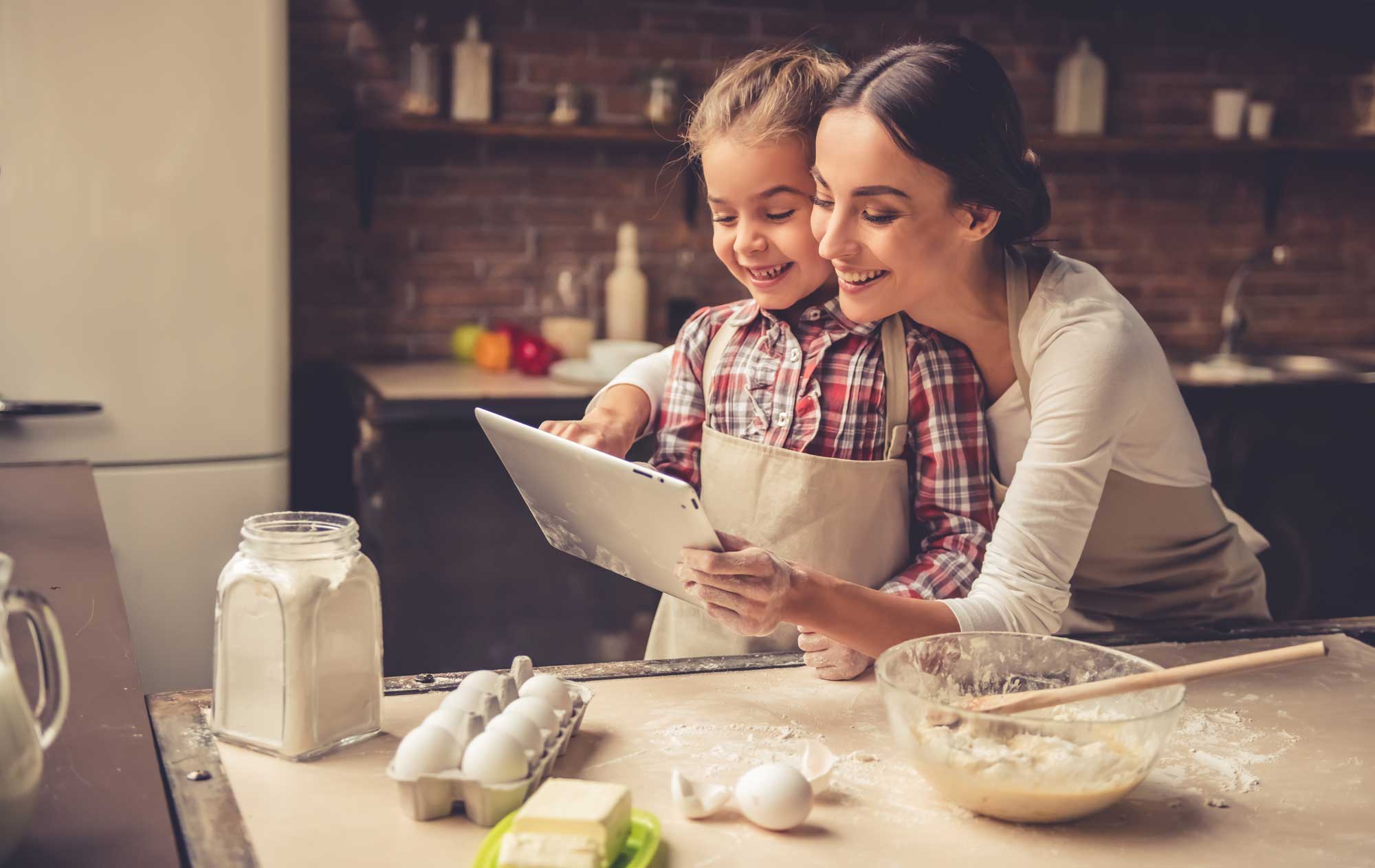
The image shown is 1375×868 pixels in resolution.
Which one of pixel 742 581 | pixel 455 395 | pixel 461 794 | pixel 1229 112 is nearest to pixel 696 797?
pixel 461 794

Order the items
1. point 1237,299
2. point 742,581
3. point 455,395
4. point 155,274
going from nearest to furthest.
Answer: point 742,581
point 155,274
point 455,395
point 1237,299

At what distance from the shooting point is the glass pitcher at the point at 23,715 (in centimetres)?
76

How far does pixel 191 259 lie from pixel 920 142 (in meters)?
1.79

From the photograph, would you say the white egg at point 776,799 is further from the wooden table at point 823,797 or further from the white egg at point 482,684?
the white egg at point 482,684

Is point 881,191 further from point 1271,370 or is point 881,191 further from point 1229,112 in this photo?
point 1229,112

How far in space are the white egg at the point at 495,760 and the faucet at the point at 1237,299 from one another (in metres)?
3.27

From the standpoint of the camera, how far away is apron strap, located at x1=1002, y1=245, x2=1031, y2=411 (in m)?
1.43

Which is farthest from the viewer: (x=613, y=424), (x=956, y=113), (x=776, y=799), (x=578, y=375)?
(x=578, y=375)

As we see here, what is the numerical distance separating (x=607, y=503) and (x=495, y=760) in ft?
1.11

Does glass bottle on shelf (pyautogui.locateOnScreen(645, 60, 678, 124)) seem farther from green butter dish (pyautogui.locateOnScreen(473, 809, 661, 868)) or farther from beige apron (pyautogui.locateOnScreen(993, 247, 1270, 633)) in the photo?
green butter dish (pyautogui.locateOnScreen(473, 809, 661, 868))

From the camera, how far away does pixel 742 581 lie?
3.81ft

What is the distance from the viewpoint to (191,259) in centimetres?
263

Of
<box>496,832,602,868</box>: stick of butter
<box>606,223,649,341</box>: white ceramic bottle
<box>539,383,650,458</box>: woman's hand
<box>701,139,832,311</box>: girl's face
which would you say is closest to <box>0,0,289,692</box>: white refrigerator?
<box>606,223,649,341</box>: white ceramic bottle

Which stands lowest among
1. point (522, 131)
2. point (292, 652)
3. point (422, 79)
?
point (292, 652)
